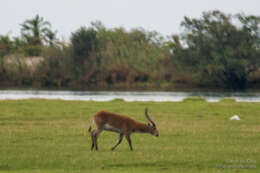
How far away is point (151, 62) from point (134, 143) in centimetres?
5237

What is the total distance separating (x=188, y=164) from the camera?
464 inches

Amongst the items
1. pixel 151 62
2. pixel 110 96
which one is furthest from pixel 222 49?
pixel 110 96

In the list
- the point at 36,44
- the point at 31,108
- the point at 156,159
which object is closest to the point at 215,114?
the point at 31,108

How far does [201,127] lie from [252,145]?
481 centimetres

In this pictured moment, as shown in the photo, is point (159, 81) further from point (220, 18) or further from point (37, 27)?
point (37, 27)

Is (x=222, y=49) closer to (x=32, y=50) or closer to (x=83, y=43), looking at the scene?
(x=83, y=43)

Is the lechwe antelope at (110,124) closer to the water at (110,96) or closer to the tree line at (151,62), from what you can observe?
the water at (110,96)

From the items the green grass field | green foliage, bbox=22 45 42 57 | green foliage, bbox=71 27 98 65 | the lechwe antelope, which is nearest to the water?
the green grass field

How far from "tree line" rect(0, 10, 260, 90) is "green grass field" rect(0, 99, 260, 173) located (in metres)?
36.6

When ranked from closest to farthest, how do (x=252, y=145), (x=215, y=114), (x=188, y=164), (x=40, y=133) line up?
(x=188, y=164) < (x=252, y=145) < (x=40, y=133) < (x=215, y=114)

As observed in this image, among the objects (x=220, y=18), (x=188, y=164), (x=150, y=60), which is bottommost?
(x=188, y=164)

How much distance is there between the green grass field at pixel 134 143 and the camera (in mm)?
11578

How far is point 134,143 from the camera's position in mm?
15172

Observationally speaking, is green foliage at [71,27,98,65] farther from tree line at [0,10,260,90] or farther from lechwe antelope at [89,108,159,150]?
lechwe antelope at [89,108,159,150]
